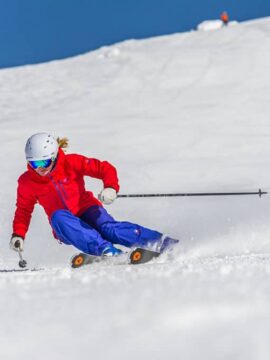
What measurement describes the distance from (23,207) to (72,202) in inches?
18.4

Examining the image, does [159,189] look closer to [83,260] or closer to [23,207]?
[23,207]

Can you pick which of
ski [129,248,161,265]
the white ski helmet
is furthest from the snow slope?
the white ski helmet

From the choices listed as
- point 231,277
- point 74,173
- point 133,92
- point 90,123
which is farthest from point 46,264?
point 133,92

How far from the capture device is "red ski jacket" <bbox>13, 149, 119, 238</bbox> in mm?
6102

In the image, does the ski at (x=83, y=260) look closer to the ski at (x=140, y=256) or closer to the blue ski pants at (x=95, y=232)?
the blue ski pants at (x=95, y=232)

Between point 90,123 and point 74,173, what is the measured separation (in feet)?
33.8

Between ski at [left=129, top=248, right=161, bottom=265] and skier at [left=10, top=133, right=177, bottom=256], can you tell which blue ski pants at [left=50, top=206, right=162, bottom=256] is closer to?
skier at [left=10, top=133, right=177, bottom=256]

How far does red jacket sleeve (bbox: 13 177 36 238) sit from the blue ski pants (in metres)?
0.39

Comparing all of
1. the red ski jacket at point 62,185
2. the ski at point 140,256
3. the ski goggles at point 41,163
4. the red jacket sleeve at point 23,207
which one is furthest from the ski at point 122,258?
the ski goggles at point 41,163

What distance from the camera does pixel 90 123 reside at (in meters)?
16.4

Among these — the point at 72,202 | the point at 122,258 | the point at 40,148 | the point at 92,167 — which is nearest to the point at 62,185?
the point at 72,202

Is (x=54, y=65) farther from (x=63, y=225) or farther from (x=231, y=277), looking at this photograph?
(x=231, y=277)

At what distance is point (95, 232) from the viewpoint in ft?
19.5

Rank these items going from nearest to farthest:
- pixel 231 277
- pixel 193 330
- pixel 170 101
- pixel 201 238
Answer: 1. pixel 193 330
2. pixel 231 277
3. pixel 201 238
4. pixel 170 101
